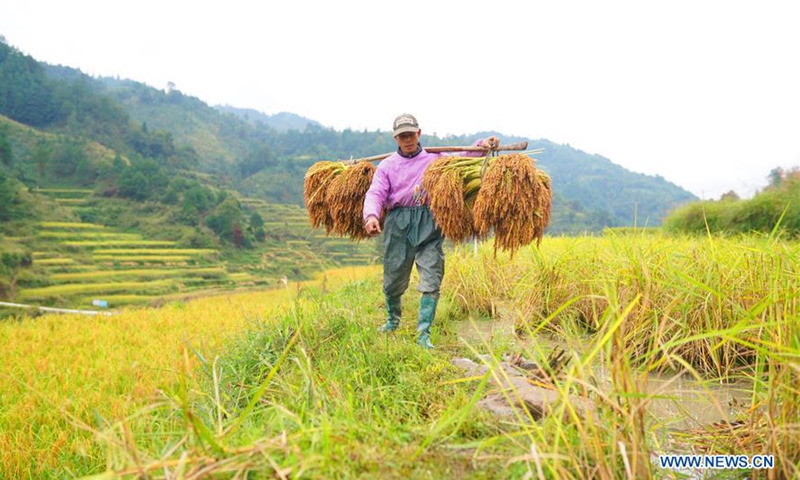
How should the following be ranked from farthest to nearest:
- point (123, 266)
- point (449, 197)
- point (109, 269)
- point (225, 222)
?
1. point (225, 222)
2. point (123, 266)
3. point (109, 269)
4. point (449, 197)

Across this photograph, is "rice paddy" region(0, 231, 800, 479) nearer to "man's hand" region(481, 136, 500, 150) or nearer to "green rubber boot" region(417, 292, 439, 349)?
"green rubber boot" region(417, 292, 439, 349)

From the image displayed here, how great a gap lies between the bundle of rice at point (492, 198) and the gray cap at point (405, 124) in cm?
31

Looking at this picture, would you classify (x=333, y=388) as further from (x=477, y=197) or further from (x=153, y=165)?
(x=153, y=165)

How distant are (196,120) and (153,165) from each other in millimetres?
53624

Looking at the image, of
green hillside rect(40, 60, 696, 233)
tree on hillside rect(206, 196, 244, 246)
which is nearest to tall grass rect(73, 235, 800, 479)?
tree on hillside rect(206, 196, 244, 246)

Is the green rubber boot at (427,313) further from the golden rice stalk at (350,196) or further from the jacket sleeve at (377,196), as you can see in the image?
the golden rice stalk at (350,196)

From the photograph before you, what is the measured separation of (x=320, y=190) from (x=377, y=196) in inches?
32.5

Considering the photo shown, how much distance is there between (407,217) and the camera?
355 centimetres

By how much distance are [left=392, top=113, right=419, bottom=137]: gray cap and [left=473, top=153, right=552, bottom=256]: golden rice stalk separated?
2.16ft

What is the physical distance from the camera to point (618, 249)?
13.1 feet

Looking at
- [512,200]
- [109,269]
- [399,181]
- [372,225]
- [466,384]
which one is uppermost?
[399,181]

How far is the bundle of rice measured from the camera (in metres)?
3.07

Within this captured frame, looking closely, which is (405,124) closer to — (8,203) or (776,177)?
(776,177)

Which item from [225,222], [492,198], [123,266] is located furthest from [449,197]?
[225,222]
